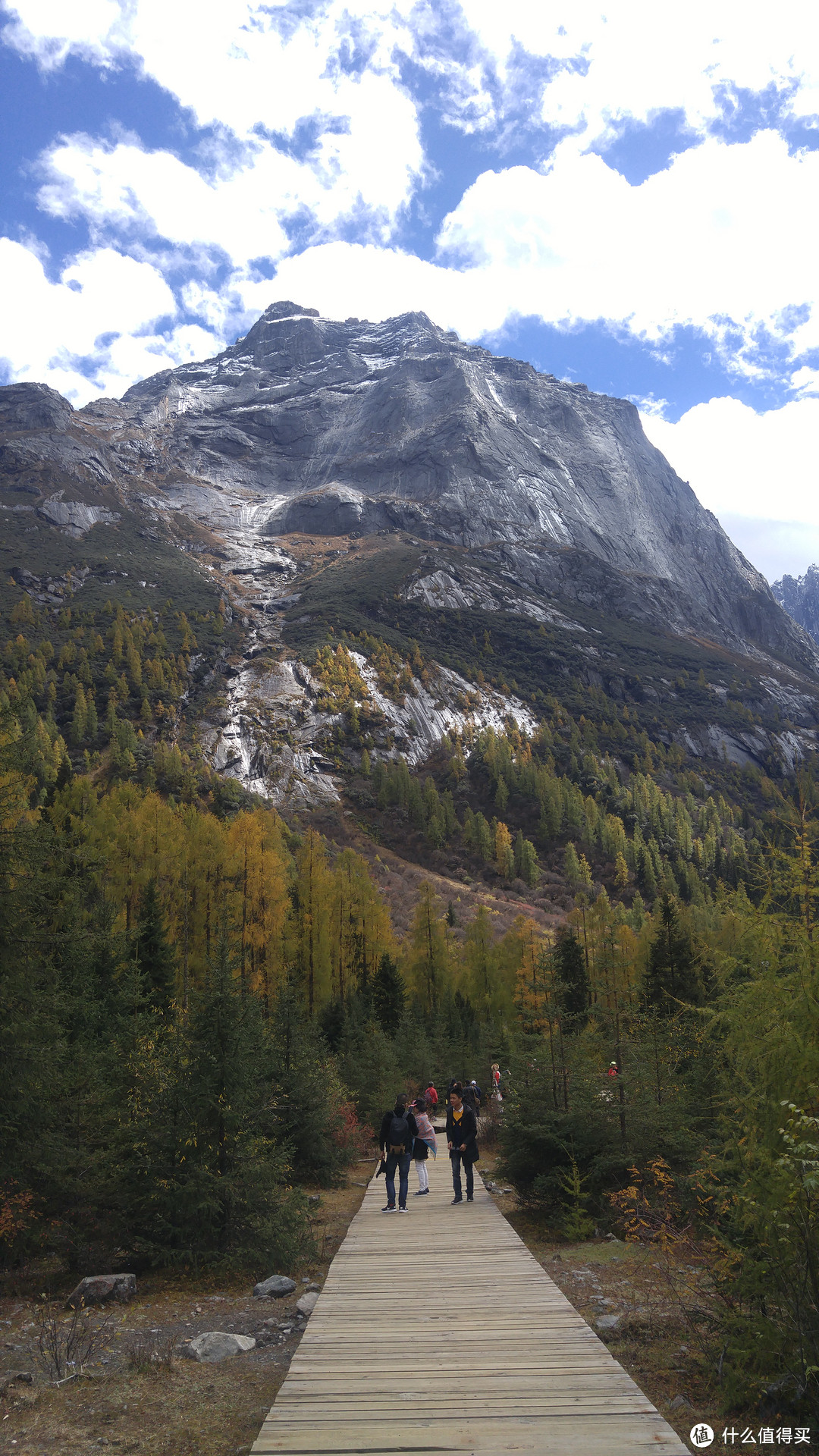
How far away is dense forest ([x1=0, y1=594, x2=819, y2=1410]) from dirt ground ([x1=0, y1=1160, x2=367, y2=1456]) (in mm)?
1024

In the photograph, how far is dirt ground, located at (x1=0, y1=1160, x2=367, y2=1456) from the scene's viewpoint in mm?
5562

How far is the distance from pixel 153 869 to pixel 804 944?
113 feet

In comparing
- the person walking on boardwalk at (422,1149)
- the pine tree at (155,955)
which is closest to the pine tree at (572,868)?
the pine tree at (155,955)

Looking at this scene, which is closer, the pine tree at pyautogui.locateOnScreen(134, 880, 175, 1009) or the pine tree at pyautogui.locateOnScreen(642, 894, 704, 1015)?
the pine tree at pyautogui.locateOnScreen(134, 880, 175, 1009)

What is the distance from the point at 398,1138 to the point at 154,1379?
6803 mm

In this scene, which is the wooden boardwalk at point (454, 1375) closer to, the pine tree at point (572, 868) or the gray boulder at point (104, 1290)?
the gray boulder at point (104, 1290)

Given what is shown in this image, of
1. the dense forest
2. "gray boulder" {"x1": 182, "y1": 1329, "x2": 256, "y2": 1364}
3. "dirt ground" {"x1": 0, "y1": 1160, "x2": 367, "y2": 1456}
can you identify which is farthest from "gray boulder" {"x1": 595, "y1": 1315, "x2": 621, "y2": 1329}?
"gray boulder" {"x1": 182, "y1": 1329, "x2": 256, "y2": 1364}

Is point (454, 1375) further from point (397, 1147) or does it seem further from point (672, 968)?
point (672, 968)

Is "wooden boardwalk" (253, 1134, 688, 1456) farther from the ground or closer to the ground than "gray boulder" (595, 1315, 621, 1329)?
farther from the ground

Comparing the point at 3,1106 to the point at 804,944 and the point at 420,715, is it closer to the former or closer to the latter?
the point at 804,944

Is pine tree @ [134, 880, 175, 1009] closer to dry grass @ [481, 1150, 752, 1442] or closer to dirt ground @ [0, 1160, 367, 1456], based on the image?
dirt ground @ [0, 1160, 367, 1456]

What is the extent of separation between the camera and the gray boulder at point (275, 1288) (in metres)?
9.73

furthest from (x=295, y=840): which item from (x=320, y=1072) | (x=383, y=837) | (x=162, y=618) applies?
(x=162, y=618)

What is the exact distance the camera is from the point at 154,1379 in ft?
22.0
